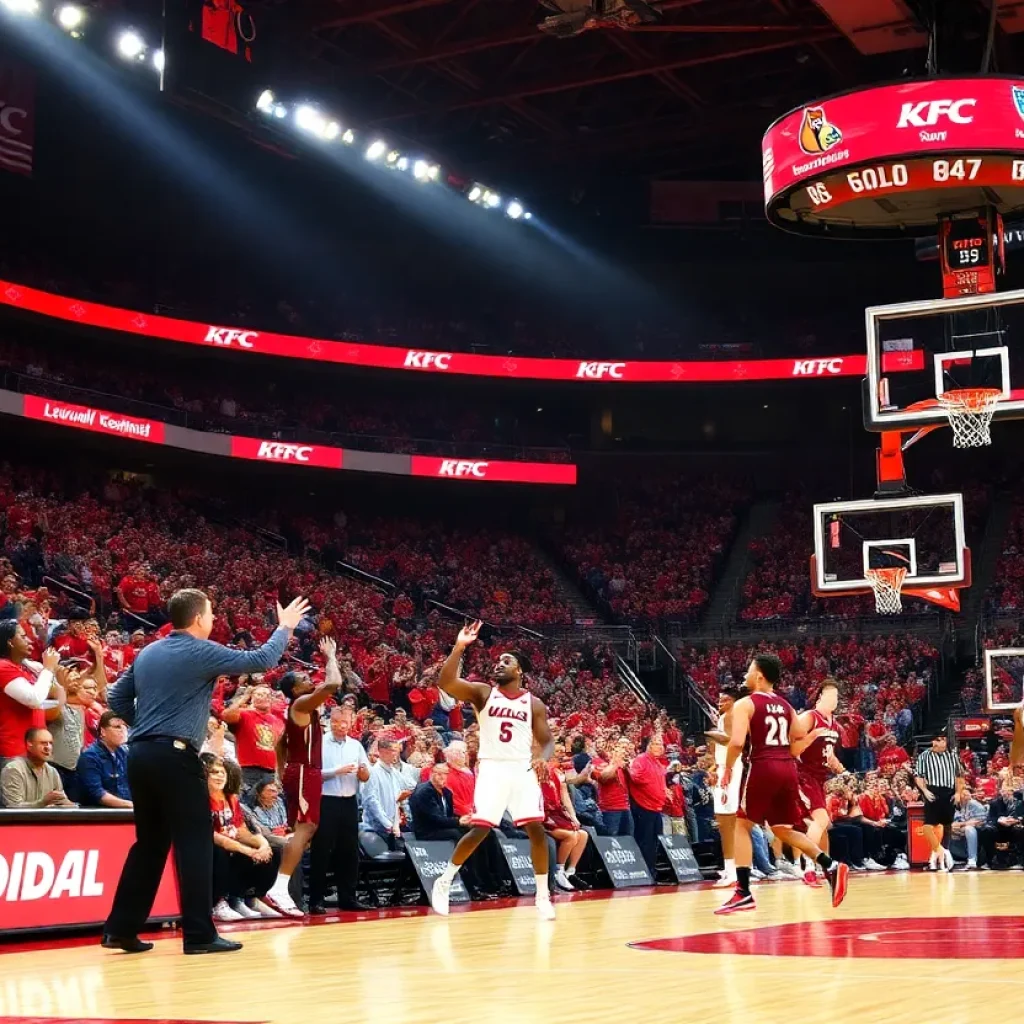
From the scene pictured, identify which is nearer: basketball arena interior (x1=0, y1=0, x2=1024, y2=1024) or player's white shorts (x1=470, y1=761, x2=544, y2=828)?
basketball arena interior (x1=0, y1=0, x2=1024, y2=1024)

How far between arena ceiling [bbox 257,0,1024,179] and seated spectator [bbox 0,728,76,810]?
15978 mm

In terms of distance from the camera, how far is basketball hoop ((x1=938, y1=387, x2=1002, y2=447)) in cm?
1563

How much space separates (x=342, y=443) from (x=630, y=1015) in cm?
3158

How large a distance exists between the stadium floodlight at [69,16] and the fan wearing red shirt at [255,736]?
51.1 feet

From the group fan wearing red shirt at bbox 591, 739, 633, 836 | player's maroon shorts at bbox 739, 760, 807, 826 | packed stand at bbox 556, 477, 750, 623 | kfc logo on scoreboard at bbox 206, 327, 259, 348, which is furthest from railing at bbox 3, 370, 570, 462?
player's maroon shorts at bbox 739, 760, 807, 826

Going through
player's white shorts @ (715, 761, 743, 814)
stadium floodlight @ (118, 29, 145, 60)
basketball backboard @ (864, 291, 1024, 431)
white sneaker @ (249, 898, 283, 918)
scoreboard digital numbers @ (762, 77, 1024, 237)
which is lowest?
white sneaker @ (249, 898, 283, 918)

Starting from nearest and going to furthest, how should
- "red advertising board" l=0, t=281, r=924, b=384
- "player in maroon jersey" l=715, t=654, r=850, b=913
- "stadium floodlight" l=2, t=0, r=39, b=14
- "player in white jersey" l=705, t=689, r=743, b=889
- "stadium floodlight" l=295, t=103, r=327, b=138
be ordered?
1. "player in maroon jersey" l=715, t=654, r=850, b=913
2. "player in white jersey" l=705, t=689, r=743, b=889
3. "stadium floodlight" l=2, t=0, r=39, b=14
4. "stadium floodlight" l=295, t=103, r=327, b=138
5. "red advertising board" l=0, t=281, r=924, b=384

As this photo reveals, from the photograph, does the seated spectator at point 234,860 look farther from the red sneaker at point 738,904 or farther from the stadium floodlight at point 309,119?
the stadium floodlight at point 309,119

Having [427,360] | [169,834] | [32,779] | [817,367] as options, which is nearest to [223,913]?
[32,779]

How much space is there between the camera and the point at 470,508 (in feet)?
134

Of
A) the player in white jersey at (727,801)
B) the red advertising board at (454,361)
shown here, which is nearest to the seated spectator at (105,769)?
the player in white jersey at (727,801)

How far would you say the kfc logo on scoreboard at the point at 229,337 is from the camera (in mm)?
33750

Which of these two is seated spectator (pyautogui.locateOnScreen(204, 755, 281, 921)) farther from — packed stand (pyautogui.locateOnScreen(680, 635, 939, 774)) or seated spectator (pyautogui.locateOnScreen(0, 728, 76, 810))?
packed stand (pyautogui.locateOnScreen(680, 635, 939, 774))

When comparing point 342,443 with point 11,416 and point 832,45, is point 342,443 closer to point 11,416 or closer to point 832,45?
point 11,416
